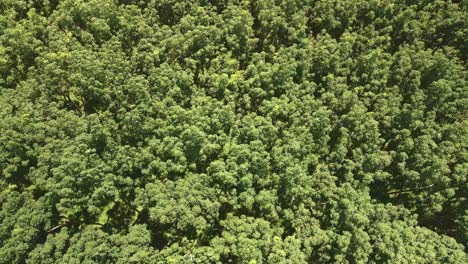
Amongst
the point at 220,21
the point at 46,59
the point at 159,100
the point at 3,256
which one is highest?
the point at 220,21

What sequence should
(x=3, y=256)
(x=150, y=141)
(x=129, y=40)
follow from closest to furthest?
(x=3, y=256) → (x=150, y=141) → (x=129, y=40)

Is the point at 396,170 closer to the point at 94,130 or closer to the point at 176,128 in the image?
the point at 176,128

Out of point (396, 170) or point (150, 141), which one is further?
point (396, 170)

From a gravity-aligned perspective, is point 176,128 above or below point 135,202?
above

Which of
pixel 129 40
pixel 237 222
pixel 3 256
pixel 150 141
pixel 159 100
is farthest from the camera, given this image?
pixel 129 40

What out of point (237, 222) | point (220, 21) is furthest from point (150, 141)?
point (220, 21)

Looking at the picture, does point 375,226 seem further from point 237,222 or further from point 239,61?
point 239,61
